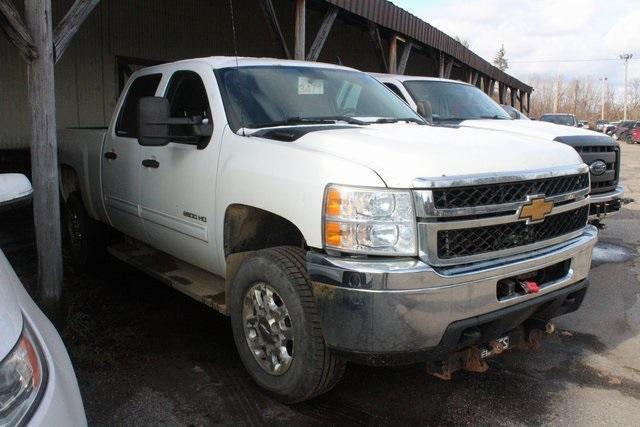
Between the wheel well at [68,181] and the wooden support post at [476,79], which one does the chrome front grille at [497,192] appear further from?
the wooden support post at [476,79]

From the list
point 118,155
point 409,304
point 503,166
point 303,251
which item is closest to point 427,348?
point 409,304

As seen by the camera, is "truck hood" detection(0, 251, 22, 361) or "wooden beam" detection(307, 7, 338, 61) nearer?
"truck hood" detection(0, 251, 22, 361)

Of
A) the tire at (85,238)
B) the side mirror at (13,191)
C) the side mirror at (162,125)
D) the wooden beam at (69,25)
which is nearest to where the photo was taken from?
the side mirror at (13,191)

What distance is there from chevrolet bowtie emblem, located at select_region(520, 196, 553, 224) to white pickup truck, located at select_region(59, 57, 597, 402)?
0.04 feet

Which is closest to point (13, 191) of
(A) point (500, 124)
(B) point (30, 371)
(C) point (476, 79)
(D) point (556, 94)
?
(B) point (30, 371)

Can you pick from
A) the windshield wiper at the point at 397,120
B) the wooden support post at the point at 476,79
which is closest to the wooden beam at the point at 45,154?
the windshield wiper at the point at 397,120

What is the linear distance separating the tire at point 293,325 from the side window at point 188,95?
1.35 metres

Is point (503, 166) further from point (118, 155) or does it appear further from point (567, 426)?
point (118, 155)

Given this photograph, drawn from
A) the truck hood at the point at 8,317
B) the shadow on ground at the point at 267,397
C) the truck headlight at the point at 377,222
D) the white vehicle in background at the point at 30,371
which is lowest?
the shadow on ground at the point at 267,397

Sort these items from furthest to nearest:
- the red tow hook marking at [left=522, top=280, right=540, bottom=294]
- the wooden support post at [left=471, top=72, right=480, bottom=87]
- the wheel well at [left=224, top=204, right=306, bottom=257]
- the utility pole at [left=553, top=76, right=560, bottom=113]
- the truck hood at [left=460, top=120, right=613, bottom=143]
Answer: the utility pole at [left=553, top=76, right=560, bottom=113] < the wooden support post at [left=471, top=72, right=480, bottom=87] < the truck hood at [left=460, top=120, right=613, bottom=143] < the wheel well at [left=224, top=204, right=306, bottom=257] < the red tow hook marking at [left=522, top=280, right=540, bottom=294]

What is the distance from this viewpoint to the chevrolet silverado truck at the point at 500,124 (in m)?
6.40

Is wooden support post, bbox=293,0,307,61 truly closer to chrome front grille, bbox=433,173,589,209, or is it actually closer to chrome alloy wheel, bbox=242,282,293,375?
chrome front grille, bbox=433,173,589,209

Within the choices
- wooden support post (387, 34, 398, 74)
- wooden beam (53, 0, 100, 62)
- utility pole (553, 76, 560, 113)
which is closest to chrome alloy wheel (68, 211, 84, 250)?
wooden beam (53, 0, 100, 62)

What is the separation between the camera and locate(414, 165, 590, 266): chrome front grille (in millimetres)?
2678
